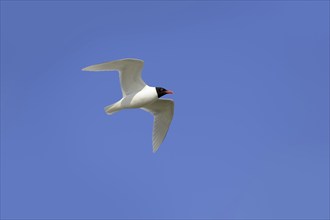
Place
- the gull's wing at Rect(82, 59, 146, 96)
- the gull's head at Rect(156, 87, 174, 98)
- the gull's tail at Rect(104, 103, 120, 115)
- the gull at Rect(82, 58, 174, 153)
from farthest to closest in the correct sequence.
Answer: the gull's head at Rect(156, 87, 174, 98) < the gull's tail at Rect(104, 103, 120, 115) < the gull at Rect(82, 58, 174, 153) < the gull's wing at Rect(82, 59, 146, 96)

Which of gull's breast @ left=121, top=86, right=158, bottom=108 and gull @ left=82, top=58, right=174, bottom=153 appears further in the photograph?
gull's breast @ left=121, top=86, right=158, bottom=108

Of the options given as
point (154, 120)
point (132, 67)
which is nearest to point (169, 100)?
point (154, 120)

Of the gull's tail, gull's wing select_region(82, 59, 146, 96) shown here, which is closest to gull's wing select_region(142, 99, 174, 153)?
gull's wing select_region(82, 59, 146, 96)

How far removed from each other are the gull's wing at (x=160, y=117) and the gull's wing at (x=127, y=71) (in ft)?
5.72

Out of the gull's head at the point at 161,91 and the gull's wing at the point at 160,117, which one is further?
the gull's wing at the point at 160,117

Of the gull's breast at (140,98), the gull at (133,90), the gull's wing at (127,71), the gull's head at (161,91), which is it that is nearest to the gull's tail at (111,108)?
the gull at (133,90)

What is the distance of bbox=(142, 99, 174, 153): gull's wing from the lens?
86.5 feet

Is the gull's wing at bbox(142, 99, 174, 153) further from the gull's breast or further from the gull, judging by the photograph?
the gull's breast

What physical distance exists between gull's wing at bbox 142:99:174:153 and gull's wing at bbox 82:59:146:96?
1.74m

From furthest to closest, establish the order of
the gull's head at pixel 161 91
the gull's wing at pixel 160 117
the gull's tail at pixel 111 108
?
the gull's wing at pixel 160 117
the gull's head at pixel 161 91
the gull's tail at pixel 111 108

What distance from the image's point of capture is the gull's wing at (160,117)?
26359 mm

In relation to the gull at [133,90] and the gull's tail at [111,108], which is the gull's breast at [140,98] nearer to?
the gull at [133,90]

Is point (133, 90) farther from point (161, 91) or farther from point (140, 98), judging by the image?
point (161, 91)

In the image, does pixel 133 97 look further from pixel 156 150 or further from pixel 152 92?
pixel 156 150
